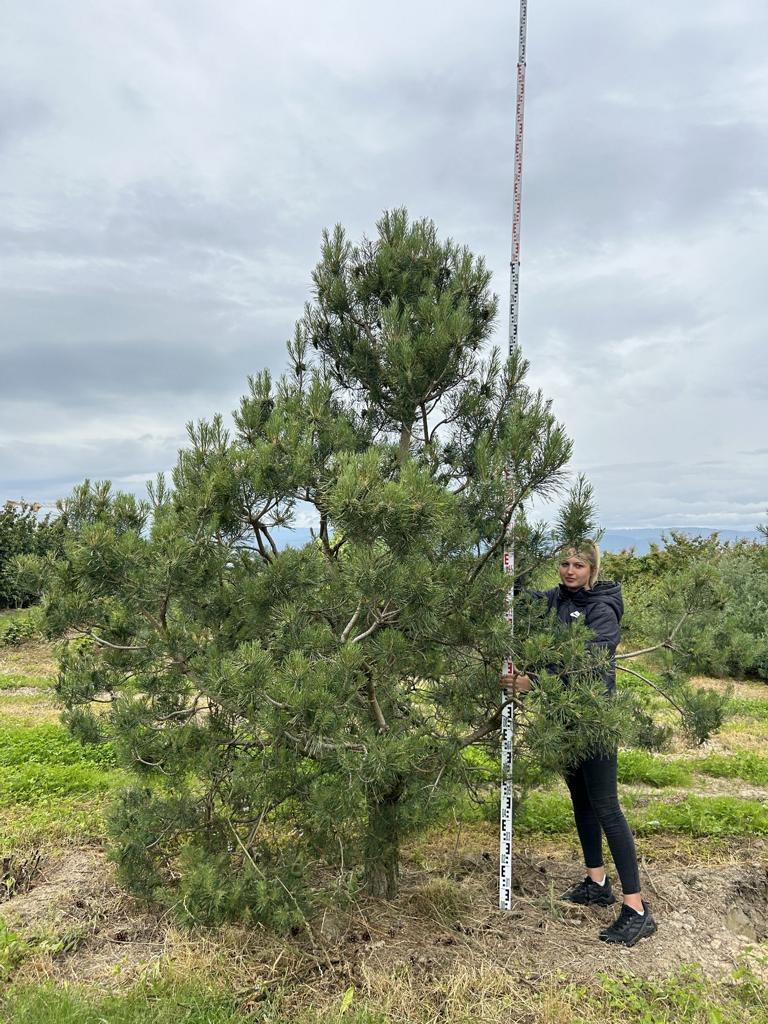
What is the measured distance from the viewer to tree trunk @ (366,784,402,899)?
138 inches

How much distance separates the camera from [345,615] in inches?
130

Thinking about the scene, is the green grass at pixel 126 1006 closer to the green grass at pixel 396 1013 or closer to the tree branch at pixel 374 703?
the green grass at pixel 396 1013

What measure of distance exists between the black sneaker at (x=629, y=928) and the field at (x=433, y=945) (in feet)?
0.20

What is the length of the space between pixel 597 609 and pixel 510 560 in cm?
50

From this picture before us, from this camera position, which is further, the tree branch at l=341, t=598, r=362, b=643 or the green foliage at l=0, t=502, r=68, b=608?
the green foliage at l=0, t=502, r=68, b=608

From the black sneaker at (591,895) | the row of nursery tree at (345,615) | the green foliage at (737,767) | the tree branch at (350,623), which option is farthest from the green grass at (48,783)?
the green foliage at (737,767)

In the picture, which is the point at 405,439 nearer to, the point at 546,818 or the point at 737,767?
the point at 546,818

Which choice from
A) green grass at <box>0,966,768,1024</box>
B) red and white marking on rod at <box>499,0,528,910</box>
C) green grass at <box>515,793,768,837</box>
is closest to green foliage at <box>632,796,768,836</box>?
green grass at <box>515,793,768,837</box>

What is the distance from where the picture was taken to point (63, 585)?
128 inches

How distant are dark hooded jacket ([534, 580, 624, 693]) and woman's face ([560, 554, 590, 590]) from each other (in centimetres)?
8

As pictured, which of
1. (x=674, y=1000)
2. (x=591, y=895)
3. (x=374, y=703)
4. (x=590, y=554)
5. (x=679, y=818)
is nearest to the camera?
(x=674, y=1000)

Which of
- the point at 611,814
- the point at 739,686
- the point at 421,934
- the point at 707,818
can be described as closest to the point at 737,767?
the point at 707,818

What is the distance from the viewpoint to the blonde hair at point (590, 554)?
339 centimetres

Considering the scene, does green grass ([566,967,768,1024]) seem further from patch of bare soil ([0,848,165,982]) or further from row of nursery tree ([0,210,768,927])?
patch of bare soil ([0,848,165,982])
